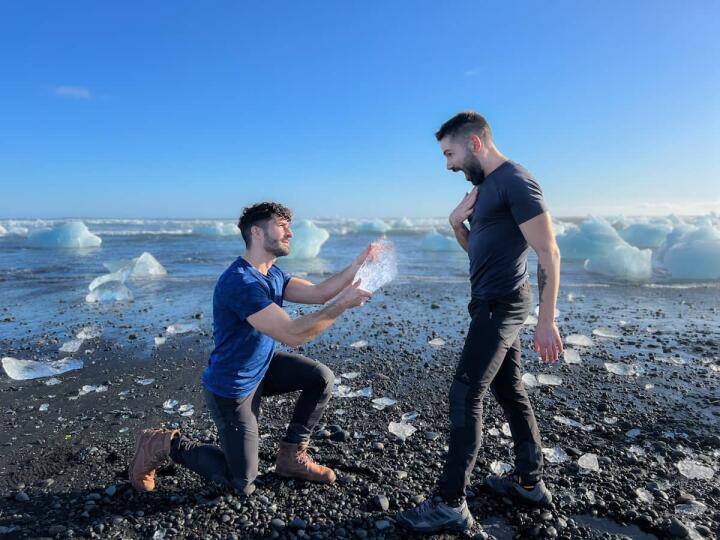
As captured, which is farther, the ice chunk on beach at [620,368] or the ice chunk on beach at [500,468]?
the ice chunk on beach at [620,368]

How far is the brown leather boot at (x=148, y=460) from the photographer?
9.56ft

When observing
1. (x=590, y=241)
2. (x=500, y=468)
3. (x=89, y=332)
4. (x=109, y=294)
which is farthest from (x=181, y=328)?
(x=590, y=241)

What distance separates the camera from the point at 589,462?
10.9 ft

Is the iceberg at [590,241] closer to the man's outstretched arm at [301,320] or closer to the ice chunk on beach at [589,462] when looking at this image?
the ice chunk on beach at [589,462]

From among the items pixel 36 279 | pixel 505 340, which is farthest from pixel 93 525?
pixel 36 279

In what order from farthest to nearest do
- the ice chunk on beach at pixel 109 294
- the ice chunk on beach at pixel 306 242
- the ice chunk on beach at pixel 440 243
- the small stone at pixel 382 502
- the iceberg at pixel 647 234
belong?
the iceberg at pixel 647 234, the ice chunk on beach at pixel 440 243, the ice chunk on beach at pixel 306 242, the ice chunk on beach at pixel 109 294, the small stone at pixel 382 502

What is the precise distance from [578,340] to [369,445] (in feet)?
13.5

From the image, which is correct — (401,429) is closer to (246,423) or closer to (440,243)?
(246,423)

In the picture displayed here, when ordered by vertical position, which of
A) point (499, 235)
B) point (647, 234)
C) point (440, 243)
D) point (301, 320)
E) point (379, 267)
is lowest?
point (440, 243)

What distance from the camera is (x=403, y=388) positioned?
4.80 m

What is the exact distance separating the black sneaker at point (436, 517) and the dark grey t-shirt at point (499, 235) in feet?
3.91

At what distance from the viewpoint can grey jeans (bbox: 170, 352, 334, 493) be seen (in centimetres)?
289

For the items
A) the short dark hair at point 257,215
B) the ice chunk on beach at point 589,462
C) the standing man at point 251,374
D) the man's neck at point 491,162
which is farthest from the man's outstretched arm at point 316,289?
the ice chunk on beach at point 589,462

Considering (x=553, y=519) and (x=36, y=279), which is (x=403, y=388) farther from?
(x=36, y=279)
